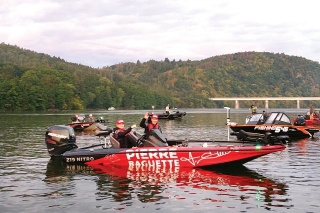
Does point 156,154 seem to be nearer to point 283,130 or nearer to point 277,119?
point 283,130

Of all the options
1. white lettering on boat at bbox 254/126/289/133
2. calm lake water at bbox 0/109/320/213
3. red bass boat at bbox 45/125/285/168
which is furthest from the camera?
white lettering on boat at bbox 254/126/289/133

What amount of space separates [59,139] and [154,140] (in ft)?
15.9

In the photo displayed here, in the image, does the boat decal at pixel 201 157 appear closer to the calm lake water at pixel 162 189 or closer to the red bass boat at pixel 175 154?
the red bass boat at pixel 175 154

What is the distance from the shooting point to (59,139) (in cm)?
2130

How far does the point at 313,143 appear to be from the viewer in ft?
108

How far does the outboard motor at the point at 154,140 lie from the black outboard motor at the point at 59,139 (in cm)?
403

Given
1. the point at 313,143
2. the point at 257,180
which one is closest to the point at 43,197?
the point at 257,180

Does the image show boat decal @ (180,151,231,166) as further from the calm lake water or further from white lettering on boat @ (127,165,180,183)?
white lettering on boat @ (127,165,180,183)

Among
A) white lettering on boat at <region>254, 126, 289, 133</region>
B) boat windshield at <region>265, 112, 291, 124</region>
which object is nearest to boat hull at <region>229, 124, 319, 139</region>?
white lettering on boat at <region>254, 126, 289, 133</region>

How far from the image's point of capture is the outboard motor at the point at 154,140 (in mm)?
19500

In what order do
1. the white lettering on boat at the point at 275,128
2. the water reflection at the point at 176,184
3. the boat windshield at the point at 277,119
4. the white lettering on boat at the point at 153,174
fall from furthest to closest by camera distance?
the boat windshield at the point at 277,119 < the white lettering on boat at the point at 275,128 < the white lettering on boat at the point at 153,174 < the water reflection at the point at 176,184

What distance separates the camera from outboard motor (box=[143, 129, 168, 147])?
64.0ft

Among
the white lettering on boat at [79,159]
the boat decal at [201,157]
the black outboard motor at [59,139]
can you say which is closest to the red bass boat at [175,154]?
the boat decal at [201,157]

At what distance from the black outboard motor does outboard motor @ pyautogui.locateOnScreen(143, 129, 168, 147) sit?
4034 millimetres
